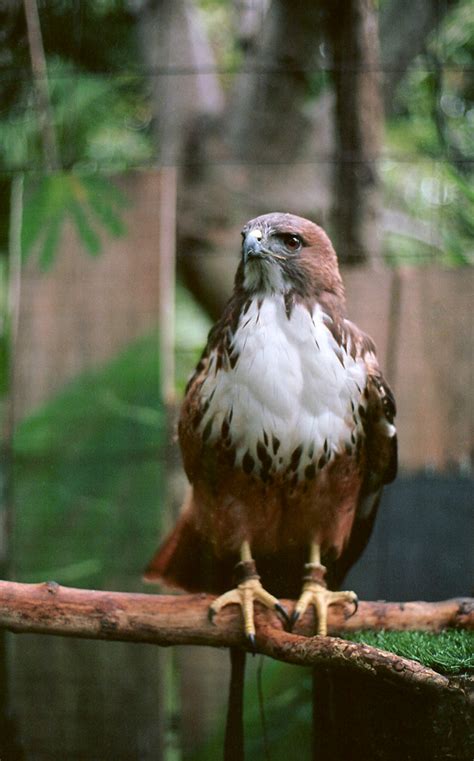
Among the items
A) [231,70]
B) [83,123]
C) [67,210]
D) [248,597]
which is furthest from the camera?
[83,123]

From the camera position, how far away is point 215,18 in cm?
259

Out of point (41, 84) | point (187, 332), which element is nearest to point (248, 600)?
point (187, 332)

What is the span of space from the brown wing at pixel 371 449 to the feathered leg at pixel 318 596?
0.12 feet

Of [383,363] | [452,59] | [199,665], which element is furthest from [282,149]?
[199,665]

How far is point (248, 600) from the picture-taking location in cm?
168

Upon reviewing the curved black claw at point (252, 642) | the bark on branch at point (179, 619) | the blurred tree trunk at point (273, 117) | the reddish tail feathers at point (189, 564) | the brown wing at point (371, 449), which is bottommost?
the curved black claw at point (252, 642)

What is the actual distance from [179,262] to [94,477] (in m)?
0.64

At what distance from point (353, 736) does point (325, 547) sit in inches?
17.9

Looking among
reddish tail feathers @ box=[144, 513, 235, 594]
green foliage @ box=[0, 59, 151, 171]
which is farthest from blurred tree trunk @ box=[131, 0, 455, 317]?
reddish tail feathers @ box=[144, 513, 235, 594]

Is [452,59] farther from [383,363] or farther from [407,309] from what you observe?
[383,363]

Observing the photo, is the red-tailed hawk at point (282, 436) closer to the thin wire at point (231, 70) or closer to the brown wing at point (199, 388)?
the brown wing at point (199, 388)

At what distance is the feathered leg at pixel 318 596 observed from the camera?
164 cm

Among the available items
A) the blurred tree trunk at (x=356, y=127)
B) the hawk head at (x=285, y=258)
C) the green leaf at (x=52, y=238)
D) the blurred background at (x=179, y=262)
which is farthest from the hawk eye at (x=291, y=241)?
the green leaf at (x=52, y=238)

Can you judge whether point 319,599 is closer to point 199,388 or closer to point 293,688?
point 293,688
